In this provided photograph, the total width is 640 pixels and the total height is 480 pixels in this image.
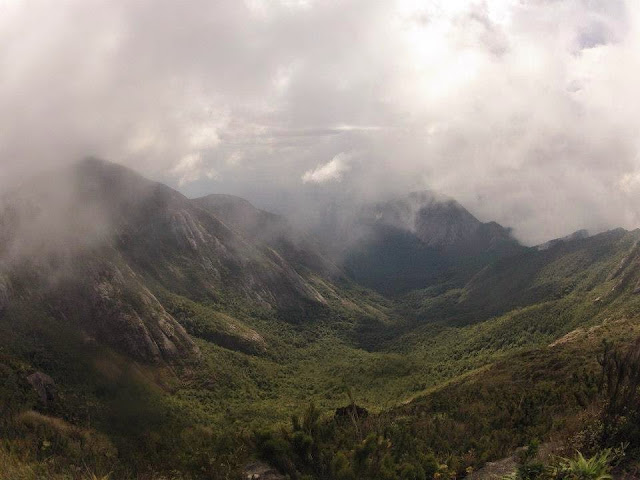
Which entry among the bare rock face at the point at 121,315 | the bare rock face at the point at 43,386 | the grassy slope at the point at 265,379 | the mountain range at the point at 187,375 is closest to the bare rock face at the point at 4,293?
the mountain range at the point at 187,375

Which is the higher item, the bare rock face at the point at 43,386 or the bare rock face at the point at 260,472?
the bare rock face at the point at 260,472

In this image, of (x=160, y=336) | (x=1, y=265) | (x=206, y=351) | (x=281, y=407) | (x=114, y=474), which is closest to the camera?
(x=114, y=474)

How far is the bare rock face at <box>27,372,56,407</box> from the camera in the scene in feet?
222

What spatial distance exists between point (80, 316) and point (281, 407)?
64953 millimetres

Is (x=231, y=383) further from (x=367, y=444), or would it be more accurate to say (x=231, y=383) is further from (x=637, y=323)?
(x=367, y=444)

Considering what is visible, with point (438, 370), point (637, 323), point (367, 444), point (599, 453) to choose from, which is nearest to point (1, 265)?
point (367, 444)

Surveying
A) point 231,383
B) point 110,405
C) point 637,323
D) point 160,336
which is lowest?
point 231,383

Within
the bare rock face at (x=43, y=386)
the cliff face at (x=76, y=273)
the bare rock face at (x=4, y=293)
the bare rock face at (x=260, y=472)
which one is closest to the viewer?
the bare rock face at (x=260, y=472)

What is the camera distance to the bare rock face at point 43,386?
67662 millimetres

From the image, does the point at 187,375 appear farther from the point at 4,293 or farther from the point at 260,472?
the point at 260,472

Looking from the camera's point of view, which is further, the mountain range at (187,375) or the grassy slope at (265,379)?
the grassy slope at (265,379)

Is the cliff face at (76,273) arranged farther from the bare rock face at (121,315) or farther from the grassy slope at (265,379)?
the grassy slope at (265,379)

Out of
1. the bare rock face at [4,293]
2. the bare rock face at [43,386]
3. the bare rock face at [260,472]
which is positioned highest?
the bare rock face at [260,472]

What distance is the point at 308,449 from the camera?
68.9ft
